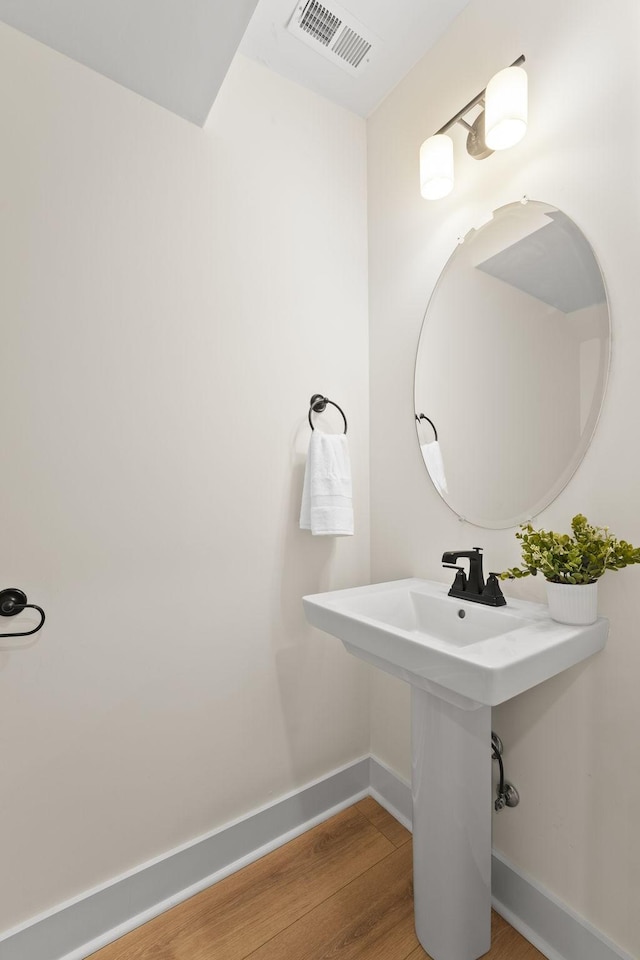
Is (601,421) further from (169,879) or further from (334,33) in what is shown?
(169,879)

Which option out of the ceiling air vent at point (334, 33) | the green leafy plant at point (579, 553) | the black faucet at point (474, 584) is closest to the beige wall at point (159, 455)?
the ceiling air vent at point (334, 33)

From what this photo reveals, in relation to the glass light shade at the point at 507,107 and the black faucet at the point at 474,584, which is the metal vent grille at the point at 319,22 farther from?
the black faucet at the point at 474,584

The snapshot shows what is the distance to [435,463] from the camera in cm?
152

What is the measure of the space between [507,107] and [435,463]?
3.12 ft

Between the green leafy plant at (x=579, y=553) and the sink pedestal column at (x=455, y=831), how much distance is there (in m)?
0.38

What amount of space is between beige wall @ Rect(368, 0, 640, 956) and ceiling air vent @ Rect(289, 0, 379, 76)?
0.69 ft

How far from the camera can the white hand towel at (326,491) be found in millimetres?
1515

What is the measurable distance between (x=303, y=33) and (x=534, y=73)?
75 cm

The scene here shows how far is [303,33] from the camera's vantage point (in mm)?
1485

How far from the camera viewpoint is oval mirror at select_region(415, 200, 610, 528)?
1.14 metres

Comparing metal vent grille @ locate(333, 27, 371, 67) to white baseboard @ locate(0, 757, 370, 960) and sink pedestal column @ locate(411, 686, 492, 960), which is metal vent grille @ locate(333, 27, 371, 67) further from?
white baseboard @ locate(0, 757, 370, 960)

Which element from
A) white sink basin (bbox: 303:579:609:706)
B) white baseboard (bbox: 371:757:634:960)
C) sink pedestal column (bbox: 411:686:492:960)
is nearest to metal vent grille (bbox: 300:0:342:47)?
white sink basin (bbox: 303:579:609:706)

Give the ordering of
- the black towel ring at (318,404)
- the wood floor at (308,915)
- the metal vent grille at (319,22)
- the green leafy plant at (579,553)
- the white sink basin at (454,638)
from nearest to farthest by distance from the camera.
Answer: the white sink basin at (454,638) → the green leafy plant at (579,553) → the wood floor at (308,915) → the metal vent grille at (319,22) → the black towel ring at (318,404)

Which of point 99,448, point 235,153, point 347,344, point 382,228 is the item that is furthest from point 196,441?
point 382,228
